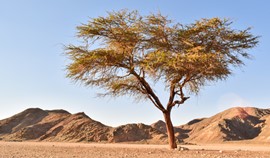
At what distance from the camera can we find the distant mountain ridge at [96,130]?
62.9m

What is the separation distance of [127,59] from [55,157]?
37.3ft

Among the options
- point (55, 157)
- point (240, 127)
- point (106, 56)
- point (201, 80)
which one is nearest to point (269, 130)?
point (240, 127)

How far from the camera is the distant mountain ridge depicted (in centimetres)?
6288

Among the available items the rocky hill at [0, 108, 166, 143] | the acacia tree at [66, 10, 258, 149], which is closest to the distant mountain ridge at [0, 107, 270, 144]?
the rocky hill at [0, 108, 166, 143]

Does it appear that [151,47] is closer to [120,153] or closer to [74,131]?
[120,153]

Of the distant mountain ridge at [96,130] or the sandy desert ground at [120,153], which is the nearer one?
the sandy desert ground at [120,153]

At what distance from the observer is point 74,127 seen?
224 ft

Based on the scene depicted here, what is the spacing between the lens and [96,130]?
2562 inches

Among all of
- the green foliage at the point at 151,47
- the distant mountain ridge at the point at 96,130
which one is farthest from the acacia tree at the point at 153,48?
the distant mountain ridge at the point at 96,130

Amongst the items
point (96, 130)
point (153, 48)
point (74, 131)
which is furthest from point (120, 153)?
point (74, 131)

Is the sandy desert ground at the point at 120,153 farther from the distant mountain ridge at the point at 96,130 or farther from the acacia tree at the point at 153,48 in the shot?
the distant mountain ridge at the point at 96,130

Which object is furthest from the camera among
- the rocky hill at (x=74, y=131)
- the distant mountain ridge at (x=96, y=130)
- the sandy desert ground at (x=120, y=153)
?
the distant mountain ridge at (x=96, y=130)

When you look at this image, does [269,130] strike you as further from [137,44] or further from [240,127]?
[137,44]

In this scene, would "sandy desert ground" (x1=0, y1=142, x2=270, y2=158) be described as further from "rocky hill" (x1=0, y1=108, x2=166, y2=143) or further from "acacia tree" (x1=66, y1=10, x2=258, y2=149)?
"rocky hill" (x1=0, y1=108, x2=166, y2=143)
